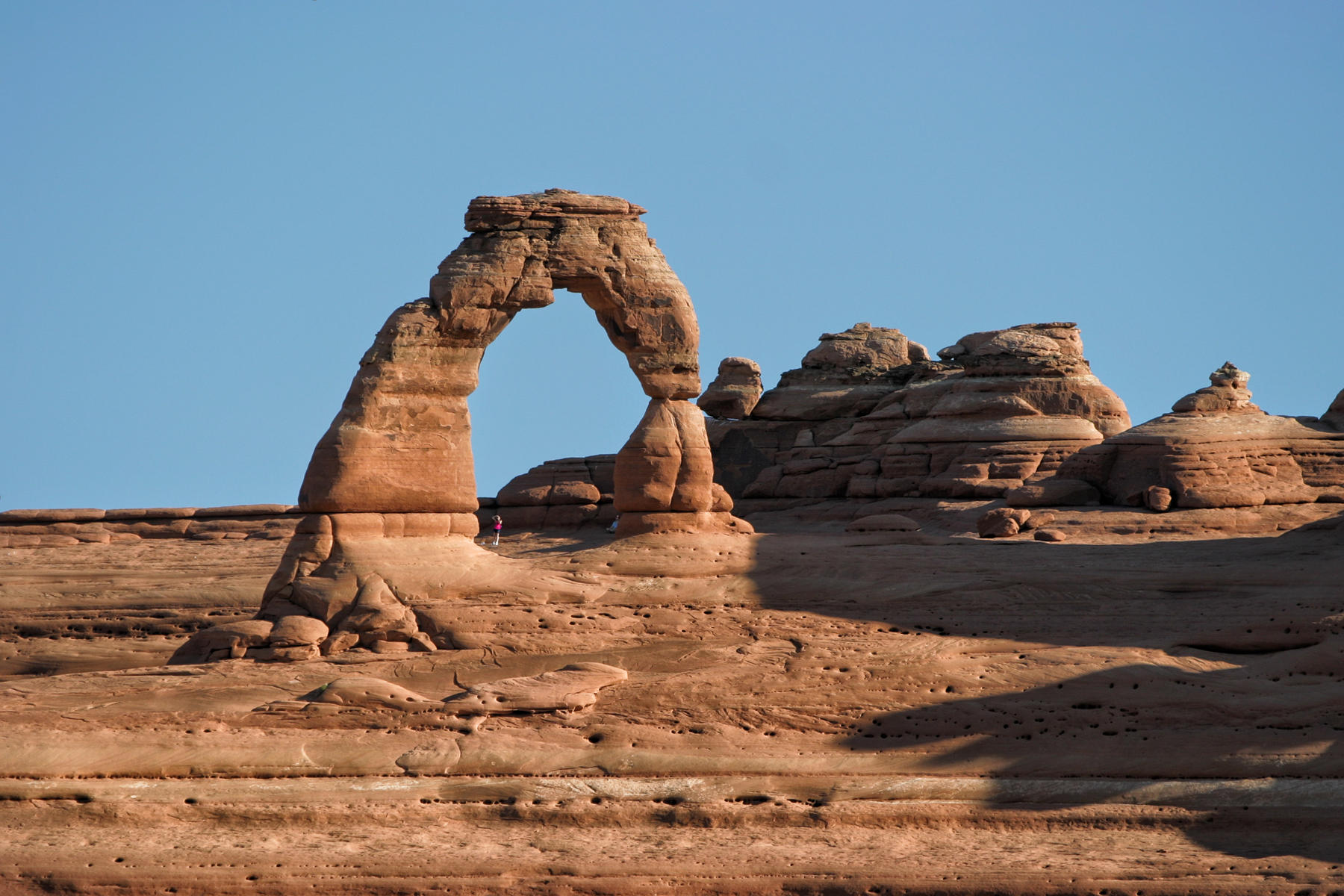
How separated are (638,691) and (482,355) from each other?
194 inches

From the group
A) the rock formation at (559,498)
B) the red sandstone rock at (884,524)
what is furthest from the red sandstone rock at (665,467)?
the rock formation at (559,498)

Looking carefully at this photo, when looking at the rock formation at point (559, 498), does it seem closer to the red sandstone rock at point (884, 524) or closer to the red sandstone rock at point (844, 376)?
the red sandstone rock at point (844, 376)

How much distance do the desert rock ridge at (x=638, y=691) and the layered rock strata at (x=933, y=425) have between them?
22.8 feet

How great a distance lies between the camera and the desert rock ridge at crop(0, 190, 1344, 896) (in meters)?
11.7

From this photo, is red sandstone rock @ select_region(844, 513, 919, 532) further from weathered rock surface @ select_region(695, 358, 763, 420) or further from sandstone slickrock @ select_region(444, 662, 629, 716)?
weathered rock surface @ select_region(695, 358, 763, 420)

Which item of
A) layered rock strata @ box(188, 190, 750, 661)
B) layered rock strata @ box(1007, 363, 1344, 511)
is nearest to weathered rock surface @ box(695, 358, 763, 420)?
layered rock strata @ box(1007, 363, 1344, 511)

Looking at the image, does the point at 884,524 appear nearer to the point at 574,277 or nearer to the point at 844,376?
the point at 574,277

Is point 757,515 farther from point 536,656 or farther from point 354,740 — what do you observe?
point 354,740

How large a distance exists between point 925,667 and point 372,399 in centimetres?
650

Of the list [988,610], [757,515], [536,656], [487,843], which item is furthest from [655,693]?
[757,515]

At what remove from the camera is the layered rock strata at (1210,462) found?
23.0m

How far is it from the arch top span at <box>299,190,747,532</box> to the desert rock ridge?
0.03 meters

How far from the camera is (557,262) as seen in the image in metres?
17.0

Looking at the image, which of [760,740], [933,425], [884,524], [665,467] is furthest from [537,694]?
[933,425]
